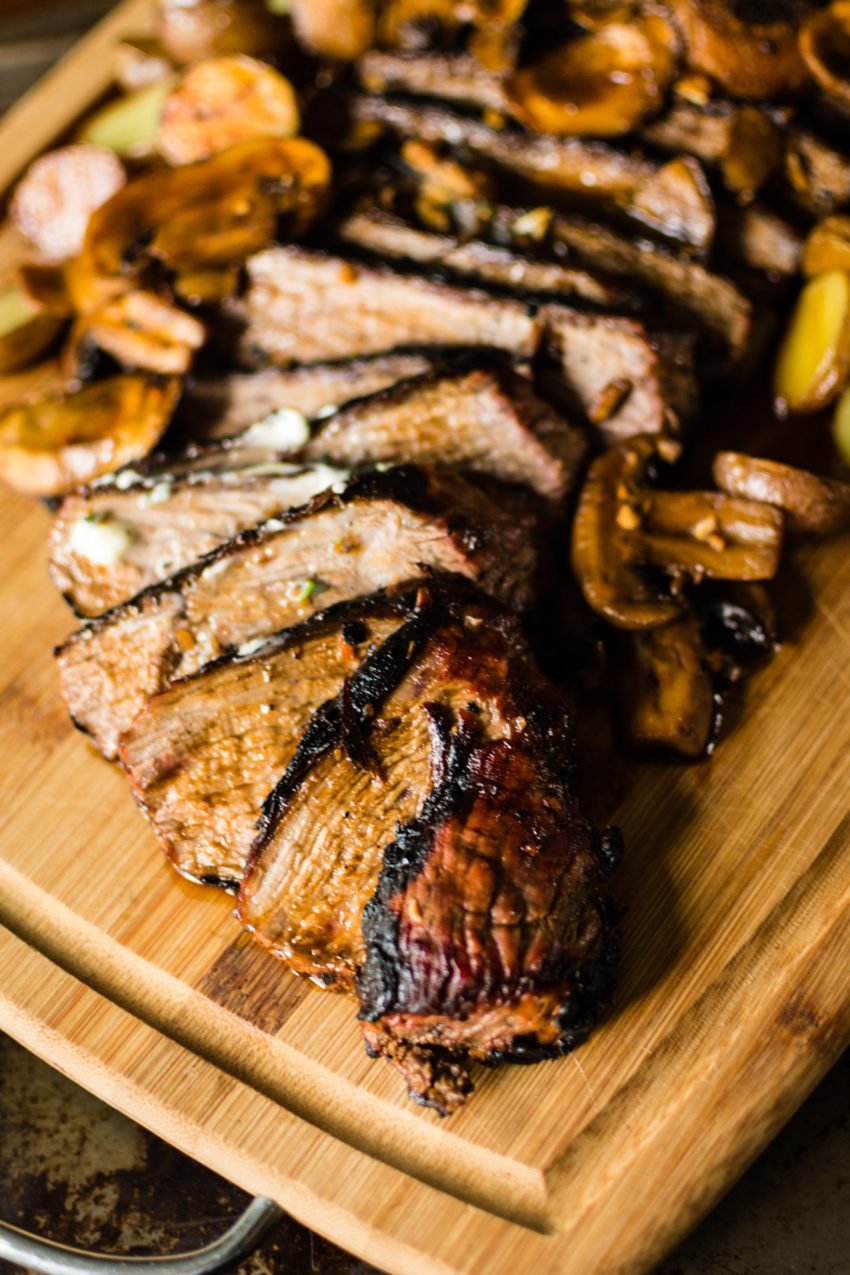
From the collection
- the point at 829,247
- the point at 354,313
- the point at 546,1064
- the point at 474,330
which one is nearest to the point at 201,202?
the point at 354,313

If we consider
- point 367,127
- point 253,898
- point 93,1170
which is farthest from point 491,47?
point 93,1170

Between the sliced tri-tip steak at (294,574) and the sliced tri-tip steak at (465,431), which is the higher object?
the sliced tri-tip steak at (465,431)

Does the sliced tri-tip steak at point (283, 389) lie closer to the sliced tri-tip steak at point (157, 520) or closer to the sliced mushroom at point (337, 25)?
the sliced tri-tip steak at point (157, 520)

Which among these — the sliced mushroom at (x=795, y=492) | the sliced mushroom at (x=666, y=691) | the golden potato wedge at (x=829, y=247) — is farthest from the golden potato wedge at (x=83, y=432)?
the golden potato wedge at (x=829, y=247)

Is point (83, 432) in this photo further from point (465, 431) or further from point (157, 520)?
point (465, 431)

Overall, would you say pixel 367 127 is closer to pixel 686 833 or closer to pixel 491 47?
pixel 491 47
